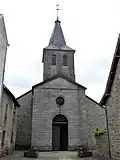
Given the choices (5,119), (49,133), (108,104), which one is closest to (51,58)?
(49,133)

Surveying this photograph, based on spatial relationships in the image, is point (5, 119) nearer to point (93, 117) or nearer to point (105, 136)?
point (105, 136)

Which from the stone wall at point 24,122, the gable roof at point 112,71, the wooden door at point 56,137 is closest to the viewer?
the gable roof at point 112,71

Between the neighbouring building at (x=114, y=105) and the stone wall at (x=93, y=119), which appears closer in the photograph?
the neighbouring building at (x=114, y=105)

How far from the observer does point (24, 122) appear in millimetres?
25656

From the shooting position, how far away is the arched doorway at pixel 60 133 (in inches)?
928

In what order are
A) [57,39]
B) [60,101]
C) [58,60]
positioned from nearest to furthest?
[60,101], [58,60], [57,39]

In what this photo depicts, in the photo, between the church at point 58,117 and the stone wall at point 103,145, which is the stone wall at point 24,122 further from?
the stone wall at point 103,145

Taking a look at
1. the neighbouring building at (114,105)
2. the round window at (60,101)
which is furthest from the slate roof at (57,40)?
the neighbouring building at (114,105)

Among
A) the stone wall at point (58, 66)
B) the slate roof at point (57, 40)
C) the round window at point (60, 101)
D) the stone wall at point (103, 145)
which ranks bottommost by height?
the stone wall at point (103, 145)

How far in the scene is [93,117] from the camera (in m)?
26.4

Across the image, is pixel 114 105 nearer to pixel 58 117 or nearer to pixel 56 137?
pixel 58 117

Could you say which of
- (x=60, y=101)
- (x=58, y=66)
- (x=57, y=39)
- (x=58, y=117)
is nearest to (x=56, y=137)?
(x=58, y=117)

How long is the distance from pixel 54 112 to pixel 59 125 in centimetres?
174

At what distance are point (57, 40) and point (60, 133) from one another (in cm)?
1756
